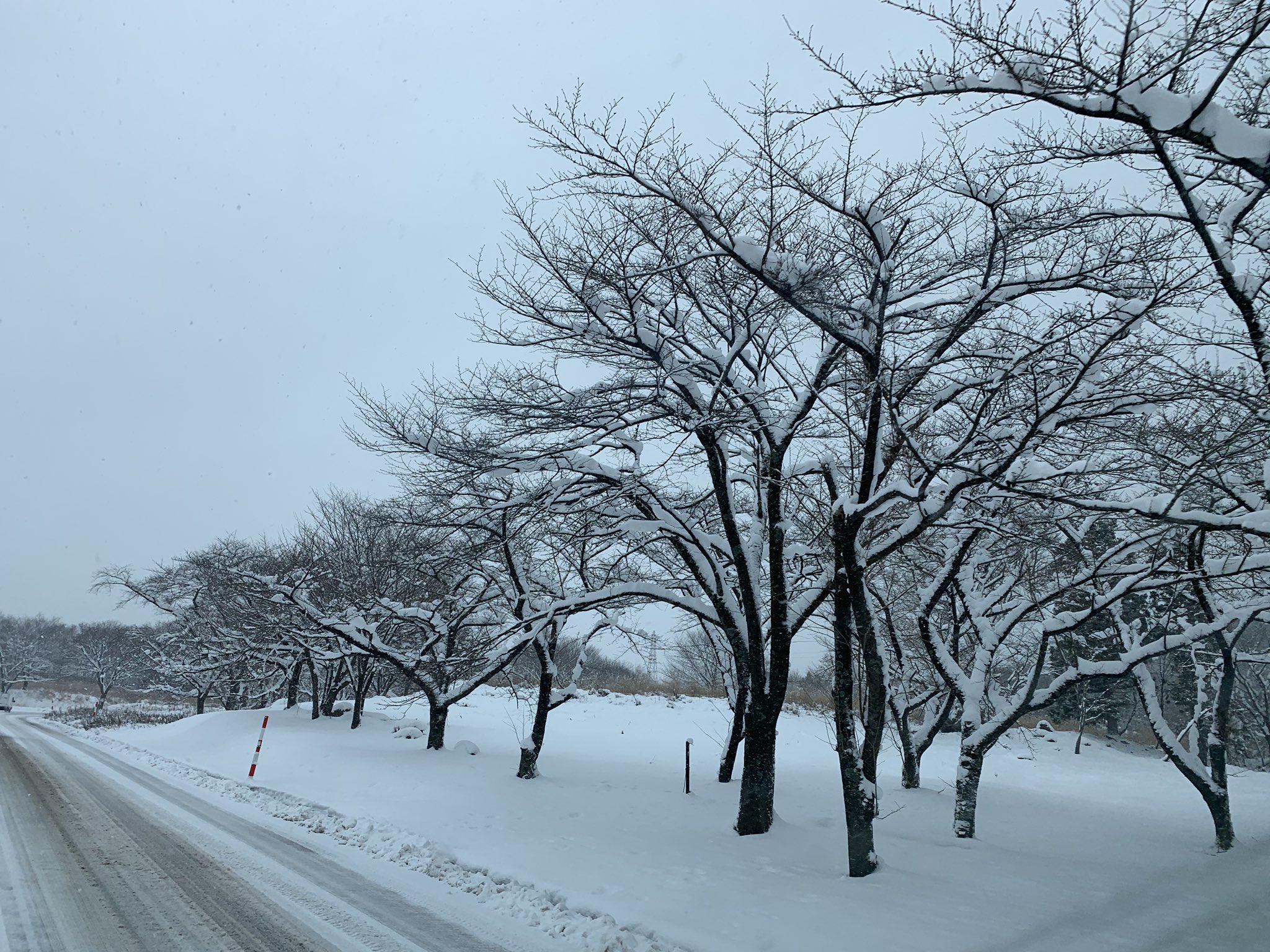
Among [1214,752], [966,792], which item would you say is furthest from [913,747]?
[966,792]

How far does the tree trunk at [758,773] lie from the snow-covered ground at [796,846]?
243 mm

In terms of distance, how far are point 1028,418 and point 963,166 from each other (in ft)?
8.31

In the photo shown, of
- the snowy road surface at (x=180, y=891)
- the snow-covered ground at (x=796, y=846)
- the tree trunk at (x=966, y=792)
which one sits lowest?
the snowy road surface at (x=180, y=891)

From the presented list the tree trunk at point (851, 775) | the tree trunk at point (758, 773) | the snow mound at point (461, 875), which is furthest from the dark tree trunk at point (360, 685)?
the tree trunk at point (851, 775)

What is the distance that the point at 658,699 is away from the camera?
105ft

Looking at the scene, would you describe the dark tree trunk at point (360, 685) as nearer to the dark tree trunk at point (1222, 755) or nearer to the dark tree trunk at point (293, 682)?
the dark tree trunk at point (293, 682)

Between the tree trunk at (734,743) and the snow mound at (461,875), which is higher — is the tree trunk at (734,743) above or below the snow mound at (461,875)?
above

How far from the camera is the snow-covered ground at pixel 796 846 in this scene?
6.08 metres

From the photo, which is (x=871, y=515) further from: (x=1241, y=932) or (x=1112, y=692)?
(x=1112, y=692)

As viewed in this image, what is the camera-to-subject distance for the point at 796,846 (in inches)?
342

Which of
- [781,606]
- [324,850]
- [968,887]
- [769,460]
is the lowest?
[324,850]

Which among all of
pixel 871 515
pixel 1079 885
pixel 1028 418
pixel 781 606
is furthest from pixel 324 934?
pixel 1028 418

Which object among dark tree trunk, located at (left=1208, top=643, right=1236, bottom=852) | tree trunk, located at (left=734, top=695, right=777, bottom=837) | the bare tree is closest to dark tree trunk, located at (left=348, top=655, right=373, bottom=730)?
tree trunk, located at (left=734, top=695, right=777, bottom=837)

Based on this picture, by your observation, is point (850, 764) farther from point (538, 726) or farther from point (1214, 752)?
point (538, 726)
